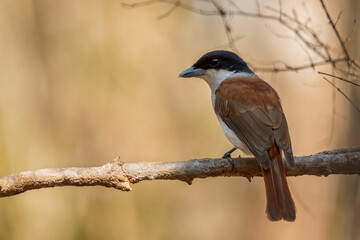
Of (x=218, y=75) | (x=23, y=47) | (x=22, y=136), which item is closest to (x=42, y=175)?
(x=218, y=75)

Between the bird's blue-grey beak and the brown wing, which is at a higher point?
the bird's blue-grey beak

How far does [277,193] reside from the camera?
3.30m

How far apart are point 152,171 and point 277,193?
0.85 meters

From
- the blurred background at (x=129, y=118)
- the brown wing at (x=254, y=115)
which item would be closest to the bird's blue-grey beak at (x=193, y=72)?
the brown wing at (x=254, y=115)

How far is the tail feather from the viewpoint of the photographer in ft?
10.6

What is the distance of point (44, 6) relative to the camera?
21.7ft

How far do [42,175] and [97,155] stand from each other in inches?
137

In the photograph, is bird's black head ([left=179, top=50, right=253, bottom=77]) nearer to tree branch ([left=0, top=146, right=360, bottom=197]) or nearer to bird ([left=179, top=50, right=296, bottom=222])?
bird ([left=179, top=50, right=296, bottom=222])

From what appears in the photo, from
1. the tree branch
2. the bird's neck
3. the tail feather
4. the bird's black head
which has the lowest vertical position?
the tail feather

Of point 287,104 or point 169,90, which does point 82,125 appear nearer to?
point 169,90

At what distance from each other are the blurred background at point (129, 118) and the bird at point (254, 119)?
1789mm

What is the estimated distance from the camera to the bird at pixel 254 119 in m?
3.31

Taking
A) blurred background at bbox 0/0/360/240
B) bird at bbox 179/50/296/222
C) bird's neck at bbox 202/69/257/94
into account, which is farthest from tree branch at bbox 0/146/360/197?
blurred background at bbox 0/0/360/240

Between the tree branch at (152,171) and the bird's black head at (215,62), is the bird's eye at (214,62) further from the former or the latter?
the tree branch at (152,171)
